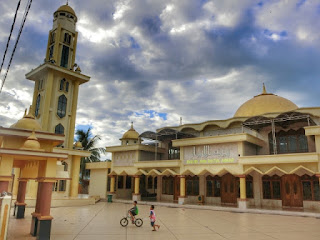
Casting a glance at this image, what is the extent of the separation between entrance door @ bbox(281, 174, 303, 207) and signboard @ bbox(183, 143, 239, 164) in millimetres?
4390

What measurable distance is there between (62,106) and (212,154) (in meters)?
15.6

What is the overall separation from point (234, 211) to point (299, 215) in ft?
14.0

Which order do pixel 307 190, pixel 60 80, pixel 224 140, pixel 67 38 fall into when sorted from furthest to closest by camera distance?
1. pixel 67 38
2. pixel 60 80
3. pixel 224 140
4. pixel 307 190

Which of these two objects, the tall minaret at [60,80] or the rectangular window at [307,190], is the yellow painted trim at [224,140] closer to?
the rectangular window at [307,190]

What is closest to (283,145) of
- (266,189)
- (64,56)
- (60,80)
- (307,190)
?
(266,189)

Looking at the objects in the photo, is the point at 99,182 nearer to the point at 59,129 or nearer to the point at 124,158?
the point at 124,158

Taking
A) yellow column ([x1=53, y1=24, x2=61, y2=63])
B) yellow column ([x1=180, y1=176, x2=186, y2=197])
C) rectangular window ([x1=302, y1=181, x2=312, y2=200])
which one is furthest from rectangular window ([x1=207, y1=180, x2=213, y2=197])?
yellow column ([x1=53, y1=24, x2=61, y2=63])

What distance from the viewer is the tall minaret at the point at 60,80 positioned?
2590cm

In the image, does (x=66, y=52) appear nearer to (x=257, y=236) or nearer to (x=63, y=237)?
(x=63, y=237)

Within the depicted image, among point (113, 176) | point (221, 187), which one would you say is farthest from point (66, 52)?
point (221, 187)

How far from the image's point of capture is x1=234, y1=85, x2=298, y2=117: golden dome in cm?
2609

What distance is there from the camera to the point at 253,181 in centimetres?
2266

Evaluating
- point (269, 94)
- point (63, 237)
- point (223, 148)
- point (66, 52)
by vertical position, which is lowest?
point (63, 237)

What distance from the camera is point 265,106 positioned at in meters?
26.6
